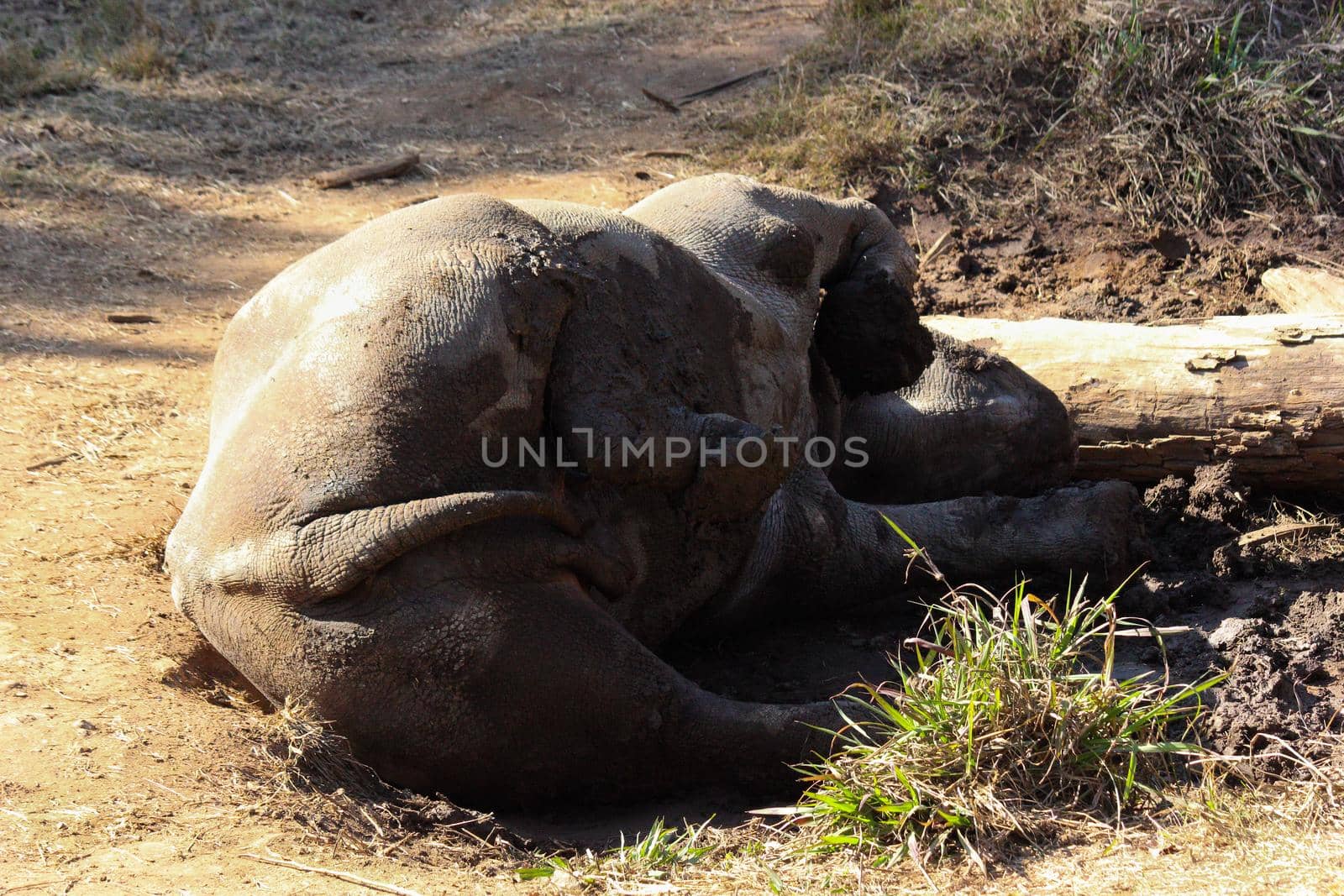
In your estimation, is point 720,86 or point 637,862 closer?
point 637,862

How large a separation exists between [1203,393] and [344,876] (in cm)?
291

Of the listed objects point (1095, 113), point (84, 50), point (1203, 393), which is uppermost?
point (84, 50)

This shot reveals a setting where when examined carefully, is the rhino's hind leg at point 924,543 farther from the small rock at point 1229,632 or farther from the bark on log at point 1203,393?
the bark on log at point 1203,393

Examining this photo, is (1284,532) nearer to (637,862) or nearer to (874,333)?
(874,333)

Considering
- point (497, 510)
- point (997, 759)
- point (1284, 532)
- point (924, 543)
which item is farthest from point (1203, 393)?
point (497, 510)

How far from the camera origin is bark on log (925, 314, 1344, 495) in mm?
3885

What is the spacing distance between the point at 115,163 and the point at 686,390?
17.6 feet

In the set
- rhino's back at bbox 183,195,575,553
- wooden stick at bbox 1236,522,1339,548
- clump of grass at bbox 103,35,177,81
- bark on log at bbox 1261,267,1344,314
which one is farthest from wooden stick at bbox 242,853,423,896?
clump of grass at bbox 103,35,177,81

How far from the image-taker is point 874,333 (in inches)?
146

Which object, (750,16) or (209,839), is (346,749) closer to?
(209,839)

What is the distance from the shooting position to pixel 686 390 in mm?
2904

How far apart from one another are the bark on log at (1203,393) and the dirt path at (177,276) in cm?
254

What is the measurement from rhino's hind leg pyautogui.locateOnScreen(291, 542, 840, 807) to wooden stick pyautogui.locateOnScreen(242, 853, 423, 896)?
0.35 m

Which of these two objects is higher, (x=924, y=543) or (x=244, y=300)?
(x=244, y=300)
